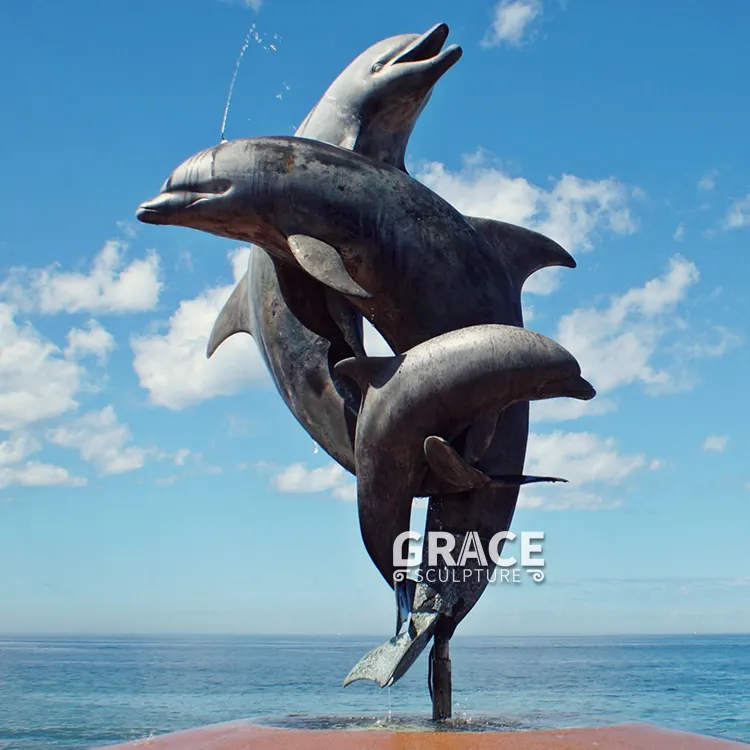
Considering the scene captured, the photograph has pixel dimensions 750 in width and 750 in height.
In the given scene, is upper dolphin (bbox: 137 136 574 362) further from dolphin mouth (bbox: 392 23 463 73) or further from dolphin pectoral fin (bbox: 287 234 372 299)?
dolphin mouth (bbox: 392 23 463 73)

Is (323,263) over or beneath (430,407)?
over

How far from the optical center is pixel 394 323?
929cm

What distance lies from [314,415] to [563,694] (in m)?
18.0

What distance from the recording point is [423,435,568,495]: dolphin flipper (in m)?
8.46

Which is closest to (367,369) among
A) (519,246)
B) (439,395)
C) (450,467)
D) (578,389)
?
(439,395)

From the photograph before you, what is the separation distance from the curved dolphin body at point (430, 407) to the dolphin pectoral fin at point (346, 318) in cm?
53

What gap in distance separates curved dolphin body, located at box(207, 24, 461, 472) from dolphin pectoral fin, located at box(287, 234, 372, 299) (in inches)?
30.9

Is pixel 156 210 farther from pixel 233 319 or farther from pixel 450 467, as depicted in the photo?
pixel 450 467

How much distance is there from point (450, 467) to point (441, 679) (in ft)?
7.14

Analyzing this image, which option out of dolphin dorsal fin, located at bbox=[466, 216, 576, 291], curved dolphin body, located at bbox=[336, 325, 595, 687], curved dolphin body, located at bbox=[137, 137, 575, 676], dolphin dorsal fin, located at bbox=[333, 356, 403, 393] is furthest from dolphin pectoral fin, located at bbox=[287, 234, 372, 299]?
dolphin dorsal fin, located at bbox=[466, 216, 576, 291]

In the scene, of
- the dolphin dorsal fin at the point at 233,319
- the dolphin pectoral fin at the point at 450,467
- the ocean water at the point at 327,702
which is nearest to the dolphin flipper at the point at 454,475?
the dolphin pectoral fin at the point at 450,467

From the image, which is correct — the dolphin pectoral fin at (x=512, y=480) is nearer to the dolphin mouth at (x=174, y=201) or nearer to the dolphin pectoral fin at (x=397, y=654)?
the dolphin pectoral fin at (x=397, y=654)

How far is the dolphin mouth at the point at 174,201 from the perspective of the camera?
9078 millimetres

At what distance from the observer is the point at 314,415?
9.96m
